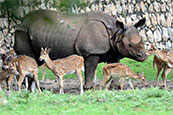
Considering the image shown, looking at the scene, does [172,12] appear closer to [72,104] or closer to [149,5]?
[149,5]

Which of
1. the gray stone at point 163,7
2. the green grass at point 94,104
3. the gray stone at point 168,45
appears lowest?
the gray stone at point 168,45

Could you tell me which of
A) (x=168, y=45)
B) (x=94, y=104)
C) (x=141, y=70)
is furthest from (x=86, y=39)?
(x=168, y=45)

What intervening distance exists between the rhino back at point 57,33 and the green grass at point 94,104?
296cm

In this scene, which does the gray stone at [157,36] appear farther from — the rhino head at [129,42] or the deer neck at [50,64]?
the deer neck at [50,64]

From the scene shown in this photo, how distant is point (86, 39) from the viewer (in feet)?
42.7

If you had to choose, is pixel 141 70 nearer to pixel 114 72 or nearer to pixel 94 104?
pixel 114 72

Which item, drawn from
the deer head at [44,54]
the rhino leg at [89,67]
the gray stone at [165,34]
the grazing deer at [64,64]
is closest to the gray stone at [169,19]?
the gray stone at [165,34]

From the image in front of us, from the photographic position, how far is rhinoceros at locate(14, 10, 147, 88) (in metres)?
13.0

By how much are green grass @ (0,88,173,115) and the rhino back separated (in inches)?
117

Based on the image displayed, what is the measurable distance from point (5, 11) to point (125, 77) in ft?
22.6

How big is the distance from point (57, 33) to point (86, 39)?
0.82 m

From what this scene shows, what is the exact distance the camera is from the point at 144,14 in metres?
22.6

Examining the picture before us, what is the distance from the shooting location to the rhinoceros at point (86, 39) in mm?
12984

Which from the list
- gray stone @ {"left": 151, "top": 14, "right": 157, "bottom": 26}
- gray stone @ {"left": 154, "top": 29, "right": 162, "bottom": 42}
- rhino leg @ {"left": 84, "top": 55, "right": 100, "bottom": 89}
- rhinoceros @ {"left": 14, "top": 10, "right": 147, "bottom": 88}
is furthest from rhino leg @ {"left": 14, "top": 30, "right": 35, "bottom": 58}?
gray stone @ {"left": 154, "top": 29, "right": 162, "bottom": 42}
